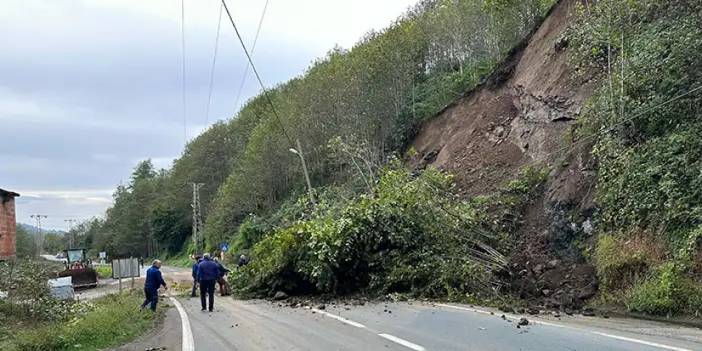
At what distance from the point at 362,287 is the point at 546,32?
1599 centimetres

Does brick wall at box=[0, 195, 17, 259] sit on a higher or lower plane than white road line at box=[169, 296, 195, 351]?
higher

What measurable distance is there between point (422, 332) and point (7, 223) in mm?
39629

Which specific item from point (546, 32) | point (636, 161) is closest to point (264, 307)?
point (636, 161)

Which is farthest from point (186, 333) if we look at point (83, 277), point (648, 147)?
point (83, 277)

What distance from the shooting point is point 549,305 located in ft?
42.5

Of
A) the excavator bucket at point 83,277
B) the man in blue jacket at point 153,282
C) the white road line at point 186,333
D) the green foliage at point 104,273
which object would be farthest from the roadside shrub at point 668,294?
the green foliage at point 104,273

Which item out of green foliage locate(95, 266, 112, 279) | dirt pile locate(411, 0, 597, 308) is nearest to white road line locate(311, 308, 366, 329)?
dirt pile locate(411, 0, 597, 308)

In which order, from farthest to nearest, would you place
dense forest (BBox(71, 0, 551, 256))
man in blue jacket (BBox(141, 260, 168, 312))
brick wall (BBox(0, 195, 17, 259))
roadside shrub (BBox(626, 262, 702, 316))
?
brick wall (BBox(0, 195, 17, 259))
dense forest (BBox(71, 0, 551, 256))
man in blue jacket (BBox(141, 260, 168, 312))
roadside shrub (BBox(626, 262, 702, 316))

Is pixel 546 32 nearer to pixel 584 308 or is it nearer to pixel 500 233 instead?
pixel 500 233

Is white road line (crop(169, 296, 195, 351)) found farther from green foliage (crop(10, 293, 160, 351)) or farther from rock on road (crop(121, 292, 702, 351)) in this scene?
green foliage (crop(10, 293, 160, 351))

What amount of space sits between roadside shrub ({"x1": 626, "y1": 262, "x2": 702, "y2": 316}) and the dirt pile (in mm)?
1853

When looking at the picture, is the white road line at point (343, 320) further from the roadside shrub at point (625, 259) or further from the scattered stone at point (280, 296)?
the roadside shrub at point (625, 259)

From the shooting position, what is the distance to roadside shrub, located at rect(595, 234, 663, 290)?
1216 cm

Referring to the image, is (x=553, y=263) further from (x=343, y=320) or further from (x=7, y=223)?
(x=7, y=223)
